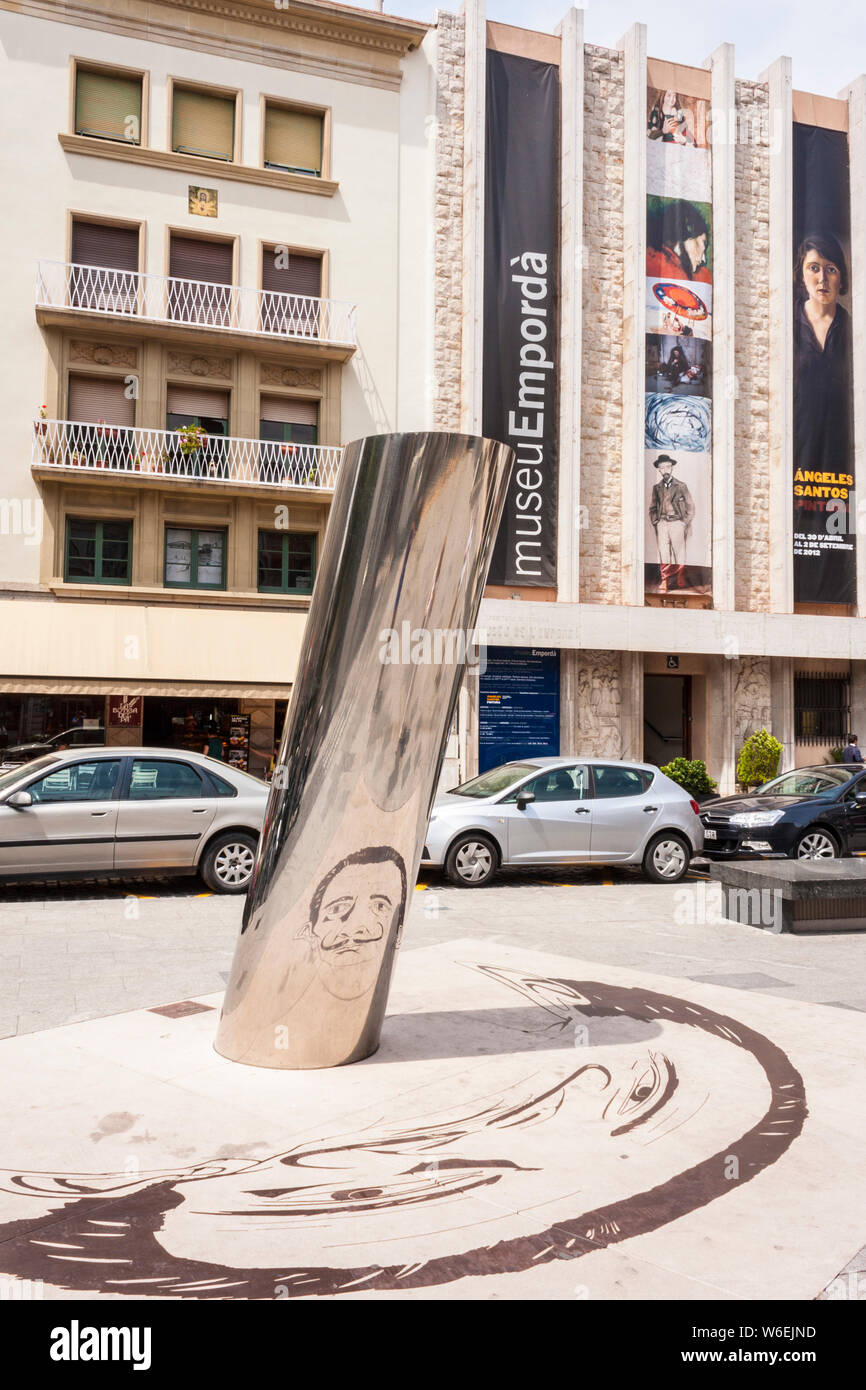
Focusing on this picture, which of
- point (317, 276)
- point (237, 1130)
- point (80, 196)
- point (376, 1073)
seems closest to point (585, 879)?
point (376, 1073)

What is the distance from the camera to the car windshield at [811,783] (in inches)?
565

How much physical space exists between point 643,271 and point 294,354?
8.17 m

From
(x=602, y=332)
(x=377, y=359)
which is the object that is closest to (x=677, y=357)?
(x=602, y=332)

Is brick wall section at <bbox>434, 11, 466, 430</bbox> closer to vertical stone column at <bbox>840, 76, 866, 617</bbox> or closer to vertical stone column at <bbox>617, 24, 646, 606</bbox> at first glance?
vertical stone column at <bbox>617, 24, 646, 606</bbox>

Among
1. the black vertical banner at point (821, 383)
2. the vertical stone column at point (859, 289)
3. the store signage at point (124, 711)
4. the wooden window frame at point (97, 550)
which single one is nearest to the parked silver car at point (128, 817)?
the store signage at point (124, 711)

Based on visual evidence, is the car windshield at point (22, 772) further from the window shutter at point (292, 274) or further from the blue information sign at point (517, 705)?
the window shutter at point (292, 274)

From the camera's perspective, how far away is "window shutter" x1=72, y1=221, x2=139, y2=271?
2117cm

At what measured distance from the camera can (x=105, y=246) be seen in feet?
70.1

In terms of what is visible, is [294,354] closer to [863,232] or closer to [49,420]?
[49,420]

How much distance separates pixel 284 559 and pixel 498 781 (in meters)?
10.8

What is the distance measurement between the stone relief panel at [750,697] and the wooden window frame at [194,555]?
1187 cm

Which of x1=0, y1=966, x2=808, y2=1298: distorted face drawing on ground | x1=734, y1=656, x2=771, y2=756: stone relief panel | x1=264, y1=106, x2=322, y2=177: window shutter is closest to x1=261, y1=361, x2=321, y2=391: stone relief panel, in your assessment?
x1=264, y1=106, x2=322, y2=177: window shutter

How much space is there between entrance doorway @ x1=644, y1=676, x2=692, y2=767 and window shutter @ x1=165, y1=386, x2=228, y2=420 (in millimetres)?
11776

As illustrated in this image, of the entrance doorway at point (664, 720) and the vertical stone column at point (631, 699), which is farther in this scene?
the entrance doorway at point (664, 720)
